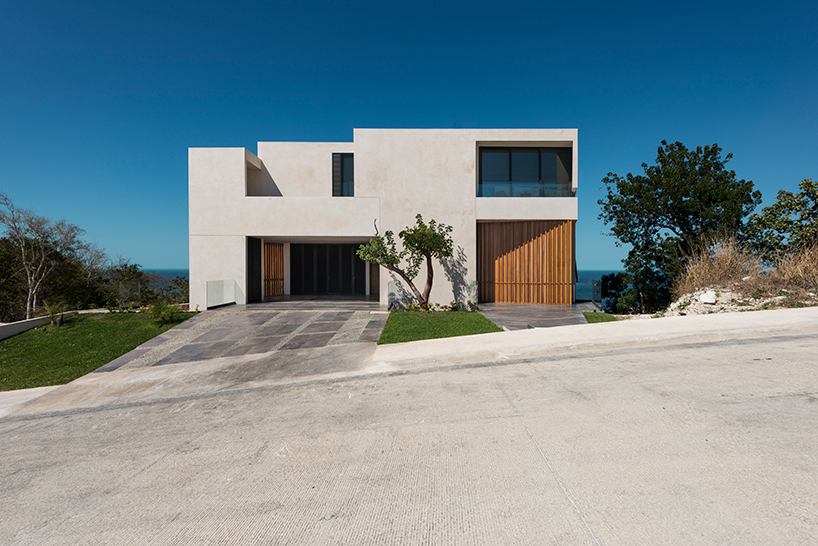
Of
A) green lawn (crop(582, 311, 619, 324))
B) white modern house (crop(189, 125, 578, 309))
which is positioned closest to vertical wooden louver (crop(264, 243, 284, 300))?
white modern house (crop(189, 125, 578, 309))

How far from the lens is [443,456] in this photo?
3.11 metres

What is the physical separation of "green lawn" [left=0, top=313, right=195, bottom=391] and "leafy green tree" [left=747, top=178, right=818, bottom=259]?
64.4 ft

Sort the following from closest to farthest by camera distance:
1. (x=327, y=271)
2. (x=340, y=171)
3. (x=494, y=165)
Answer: (x=494, y=165) → (x=340, y=171) → (x=327, y=271)

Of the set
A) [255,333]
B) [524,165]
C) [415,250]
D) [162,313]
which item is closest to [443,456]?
[255,333]

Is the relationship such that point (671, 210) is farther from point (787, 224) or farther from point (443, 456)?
point (443, 456)

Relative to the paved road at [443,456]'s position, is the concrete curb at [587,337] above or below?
above

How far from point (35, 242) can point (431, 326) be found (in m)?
16.1

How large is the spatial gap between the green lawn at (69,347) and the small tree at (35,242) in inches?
180

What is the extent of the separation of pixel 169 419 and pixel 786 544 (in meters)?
5.55

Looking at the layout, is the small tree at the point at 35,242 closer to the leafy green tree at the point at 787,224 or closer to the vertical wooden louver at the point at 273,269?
the vertical wooden louver at the point at 273,269

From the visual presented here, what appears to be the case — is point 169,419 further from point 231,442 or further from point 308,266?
point 308,266

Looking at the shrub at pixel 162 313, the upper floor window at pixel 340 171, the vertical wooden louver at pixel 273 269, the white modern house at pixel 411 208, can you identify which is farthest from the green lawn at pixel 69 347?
→ the upper floor window at pixel 340 171

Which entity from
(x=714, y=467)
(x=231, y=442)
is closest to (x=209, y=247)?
(x=231, y=442)

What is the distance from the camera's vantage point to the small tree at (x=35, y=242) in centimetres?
1378
